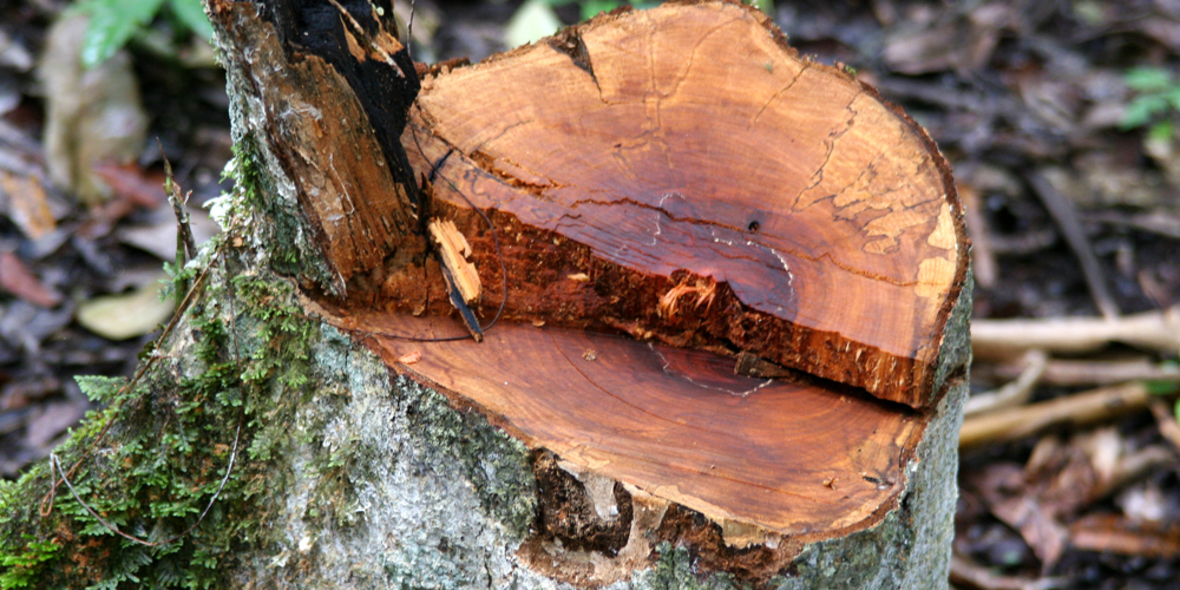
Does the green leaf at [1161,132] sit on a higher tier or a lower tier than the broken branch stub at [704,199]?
higher

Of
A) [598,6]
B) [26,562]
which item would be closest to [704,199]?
[26,562]

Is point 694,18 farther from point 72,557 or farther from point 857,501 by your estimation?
point 72,557

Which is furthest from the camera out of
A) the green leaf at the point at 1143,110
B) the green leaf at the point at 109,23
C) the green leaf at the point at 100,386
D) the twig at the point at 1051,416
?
the green leaf at the point at 1143,110

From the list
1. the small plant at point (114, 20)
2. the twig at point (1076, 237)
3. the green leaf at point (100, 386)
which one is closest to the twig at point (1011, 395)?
the twig at point (1076, 237)

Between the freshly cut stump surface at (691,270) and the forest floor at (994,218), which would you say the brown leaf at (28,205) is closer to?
the forest floor at (994,218)

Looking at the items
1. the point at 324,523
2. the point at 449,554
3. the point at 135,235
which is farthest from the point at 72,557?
the point at 135,235

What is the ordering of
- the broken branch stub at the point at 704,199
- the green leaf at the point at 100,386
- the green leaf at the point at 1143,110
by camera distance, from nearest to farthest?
1. the broken branch stub at the point at 704,199
2. the green leaf at the point at 100,386
3. the green leaf at the point at 1143,110

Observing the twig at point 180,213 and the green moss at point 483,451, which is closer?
the green moss at point 483,451

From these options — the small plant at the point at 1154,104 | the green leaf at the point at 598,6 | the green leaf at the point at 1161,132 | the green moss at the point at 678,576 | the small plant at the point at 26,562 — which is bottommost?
the small plant at the point at 26,562
